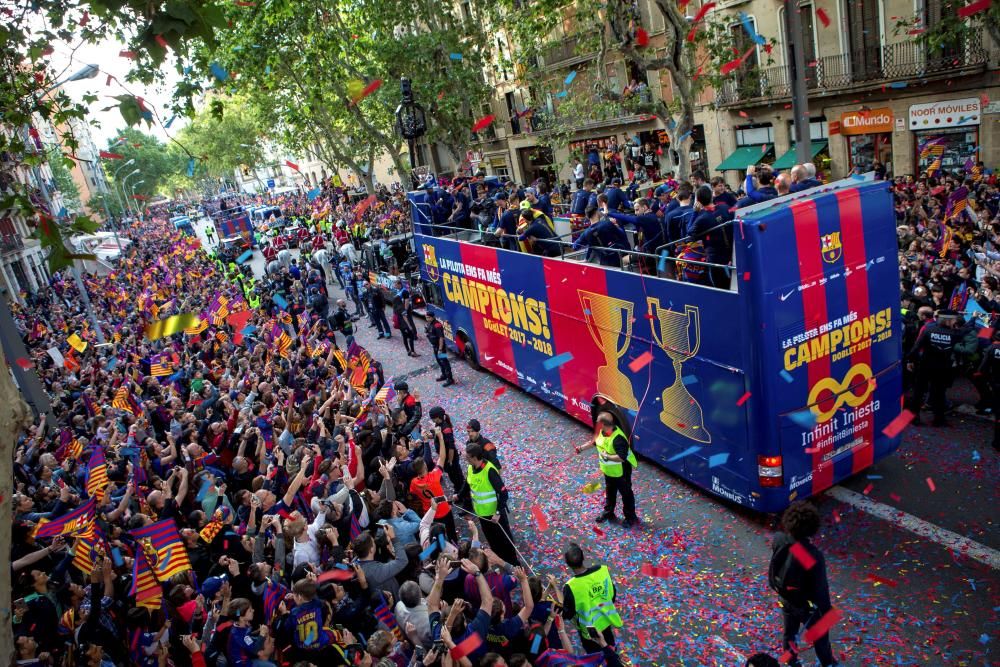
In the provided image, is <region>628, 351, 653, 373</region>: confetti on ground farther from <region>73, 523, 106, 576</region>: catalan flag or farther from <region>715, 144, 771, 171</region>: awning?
<region>715, 144, 771, 171</region>: awning

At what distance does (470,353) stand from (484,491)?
7.48 meters

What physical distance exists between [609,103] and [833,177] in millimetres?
10113

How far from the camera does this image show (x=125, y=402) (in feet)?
40.9

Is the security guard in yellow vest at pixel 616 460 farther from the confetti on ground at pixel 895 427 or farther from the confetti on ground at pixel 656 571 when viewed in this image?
the confetti on ground at pixel 895 427

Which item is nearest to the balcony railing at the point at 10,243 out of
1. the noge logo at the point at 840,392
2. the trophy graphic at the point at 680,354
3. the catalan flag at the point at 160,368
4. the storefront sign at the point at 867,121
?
the catalan flag at the point at 160,368

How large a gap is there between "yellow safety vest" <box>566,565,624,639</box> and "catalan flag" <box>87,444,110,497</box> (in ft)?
19.8

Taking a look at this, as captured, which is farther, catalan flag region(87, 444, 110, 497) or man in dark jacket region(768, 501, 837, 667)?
catalan flag region(87, 444, 110, 497)

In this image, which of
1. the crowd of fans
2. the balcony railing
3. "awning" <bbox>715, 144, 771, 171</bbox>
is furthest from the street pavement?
the balcony railing

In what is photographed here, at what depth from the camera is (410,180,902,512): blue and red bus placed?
22.5 feet

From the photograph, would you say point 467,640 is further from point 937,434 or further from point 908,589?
point 937,434

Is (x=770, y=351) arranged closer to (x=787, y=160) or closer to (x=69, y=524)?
(x=69, y=524)

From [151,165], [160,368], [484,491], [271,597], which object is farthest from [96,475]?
[151,165]

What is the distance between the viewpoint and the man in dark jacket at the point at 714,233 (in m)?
7.64

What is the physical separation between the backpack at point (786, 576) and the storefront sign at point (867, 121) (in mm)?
19135
